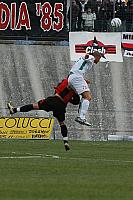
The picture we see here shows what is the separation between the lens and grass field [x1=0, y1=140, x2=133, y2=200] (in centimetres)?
1241

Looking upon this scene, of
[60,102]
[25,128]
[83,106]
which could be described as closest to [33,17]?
[25,128]

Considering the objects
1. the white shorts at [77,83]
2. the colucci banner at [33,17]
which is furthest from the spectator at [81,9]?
the white shorts at [77,83]

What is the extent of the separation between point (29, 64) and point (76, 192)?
25.8 m

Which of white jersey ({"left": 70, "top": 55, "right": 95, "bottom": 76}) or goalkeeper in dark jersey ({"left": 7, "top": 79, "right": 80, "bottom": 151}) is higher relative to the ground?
white jersey ({"left": 70, "top": 55, "right": 95, "bottom": 76})

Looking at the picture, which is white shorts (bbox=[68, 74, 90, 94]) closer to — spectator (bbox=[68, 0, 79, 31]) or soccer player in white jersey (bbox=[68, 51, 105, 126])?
soccer player in white jersey (bbox=[68, 51, 105, 126])

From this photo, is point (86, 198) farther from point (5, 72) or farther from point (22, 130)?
point (5, 72)

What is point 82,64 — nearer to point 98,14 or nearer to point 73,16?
point 98,14

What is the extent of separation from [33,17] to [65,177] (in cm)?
2392

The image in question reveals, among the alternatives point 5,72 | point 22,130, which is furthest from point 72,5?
point 22,130

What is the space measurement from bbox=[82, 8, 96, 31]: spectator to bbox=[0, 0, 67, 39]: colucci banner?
90 cm

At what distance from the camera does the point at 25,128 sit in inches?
1345

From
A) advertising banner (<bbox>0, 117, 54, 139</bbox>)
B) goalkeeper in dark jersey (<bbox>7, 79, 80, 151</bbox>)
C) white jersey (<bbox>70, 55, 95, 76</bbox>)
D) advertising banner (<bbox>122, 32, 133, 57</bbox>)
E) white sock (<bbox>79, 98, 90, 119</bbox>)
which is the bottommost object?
advertising banner (<bbox>0, 117, 54, 139</bbox>)

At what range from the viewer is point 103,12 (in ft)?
125

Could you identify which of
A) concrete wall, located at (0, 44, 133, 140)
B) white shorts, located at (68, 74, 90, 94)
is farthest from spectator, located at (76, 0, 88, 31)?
white shorts, located at (68, 74, 90, 94)
